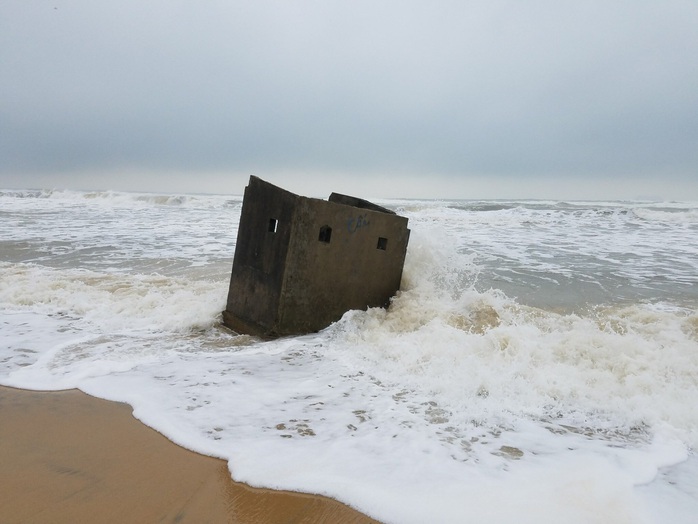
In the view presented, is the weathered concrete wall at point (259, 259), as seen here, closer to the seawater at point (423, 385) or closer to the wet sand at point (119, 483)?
the seawater at point (423, 385)

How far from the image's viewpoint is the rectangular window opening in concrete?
399cm

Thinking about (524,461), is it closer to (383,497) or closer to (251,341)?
(383,497)

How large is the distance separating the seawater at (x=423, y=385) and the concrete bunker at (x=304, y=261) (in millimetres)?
198

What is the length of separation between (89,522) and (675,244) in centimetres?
1425

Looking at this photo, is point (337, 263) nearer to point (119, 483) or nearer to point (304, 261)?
point (304, 261)

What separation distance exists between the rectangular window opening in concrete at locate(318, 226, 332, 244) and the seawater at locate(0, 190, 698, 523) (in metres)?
0.81

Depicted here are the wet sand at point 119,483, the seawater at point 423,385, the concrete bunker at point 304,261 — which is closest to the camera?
the wet sand at point 119,483

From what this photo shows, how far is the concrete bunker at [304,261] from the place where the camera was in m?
3.90

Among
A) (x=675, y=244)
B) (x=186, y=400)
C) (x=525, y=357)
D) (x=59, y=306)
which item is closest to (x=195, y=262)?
(x=59, y=306)

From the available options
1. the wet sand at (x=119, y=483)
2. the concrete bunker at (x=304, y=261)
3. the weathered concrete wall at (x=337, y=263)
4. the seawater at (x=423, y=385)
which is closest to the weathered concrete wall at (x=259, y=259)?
the concrete bunker at (x=304, y=261)

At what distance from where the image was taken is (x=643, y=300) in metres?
5.82

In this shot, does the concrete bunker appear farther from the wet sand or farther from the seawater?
the wet sand

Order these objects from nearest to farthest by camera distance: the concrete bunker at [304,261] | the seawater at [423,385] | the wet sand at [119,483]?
the wet sand at [119,483] → the seawater at [423,385] → the concrete bunker at [304,261]

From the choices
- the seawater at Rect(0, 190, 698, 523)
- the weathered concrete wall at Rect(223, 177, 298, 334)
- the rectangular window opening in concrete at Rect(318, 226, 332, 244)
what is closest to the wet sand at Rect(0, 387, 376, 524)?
the seawater at Rect(0, 190, 698, 523)
